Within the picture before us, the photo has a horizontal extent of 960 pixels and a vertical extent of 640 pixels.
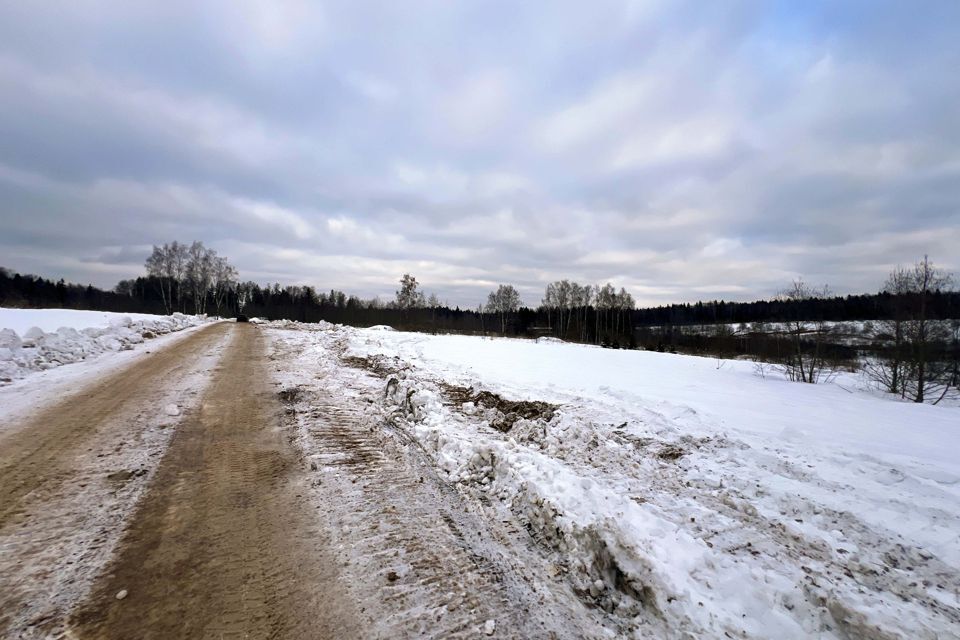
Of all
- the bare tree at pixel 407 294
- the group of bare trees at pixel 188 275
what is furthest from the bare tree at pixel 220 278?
the bare tree at pixel 407 294

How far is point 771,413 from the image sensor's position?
756cm

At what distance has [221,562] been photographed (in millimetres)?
2781

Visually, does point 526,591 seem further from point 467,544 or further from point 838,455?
point 838,455

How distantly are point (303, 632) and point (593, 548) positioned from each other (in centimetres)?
210

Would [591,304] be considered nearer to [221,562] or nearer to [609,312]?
[609,312]

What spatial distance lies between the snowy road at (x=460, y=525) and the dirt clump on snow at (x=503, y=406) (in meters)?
0.22

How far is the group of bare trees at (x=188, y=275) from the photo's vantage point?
5972 cm

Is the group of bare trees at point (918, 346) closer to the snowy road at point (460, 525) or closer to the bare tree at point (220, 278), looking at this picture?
the snowy road at point (460, 525)

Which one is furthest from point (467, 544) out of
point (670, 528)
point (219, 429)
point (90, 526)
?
point (219, 429)

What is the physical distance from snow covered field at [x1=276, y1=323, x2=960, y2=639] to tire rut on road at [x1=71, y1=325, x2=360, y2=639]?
66.5 inches

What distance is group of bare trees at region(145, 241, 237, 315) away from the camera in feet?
196

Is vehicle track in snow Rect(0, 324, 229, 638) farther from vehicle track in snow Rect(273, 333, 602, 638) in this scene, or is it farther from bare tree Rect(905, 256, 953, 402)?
bare tree Rect(905, 256, 953, 402)

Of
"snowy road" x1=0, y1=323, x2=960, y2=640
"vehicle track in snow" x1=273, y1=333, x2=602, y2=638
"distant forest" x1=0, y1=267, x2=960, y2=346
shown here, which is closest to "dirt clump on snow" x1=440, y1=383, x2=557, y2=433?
"snowy road" x1=0, y1=323, x2=960, y2=640

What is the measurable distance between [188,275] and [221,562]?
7426cm
